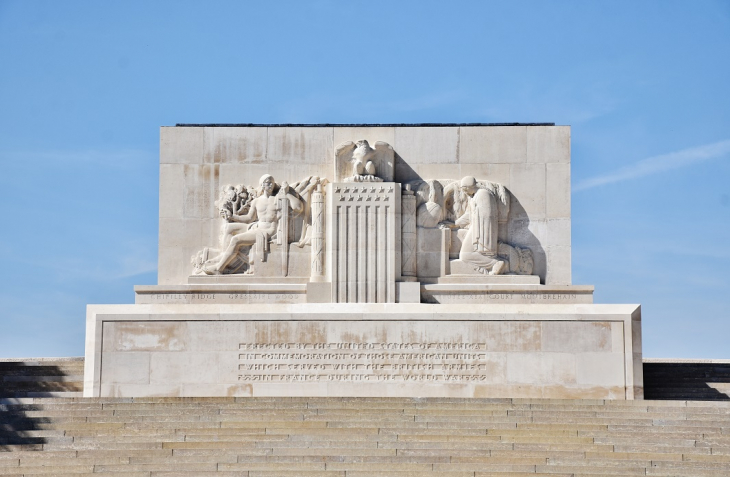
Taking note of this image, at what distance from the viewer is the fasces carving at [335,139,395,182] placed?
33.9 meters

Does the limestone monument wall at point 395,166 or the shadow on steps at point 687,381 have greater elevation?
the limestone monument wall at point 395,166

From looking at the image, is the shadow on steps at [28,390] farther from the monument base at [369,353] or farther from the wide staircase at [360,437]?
the monument base at [369,353]

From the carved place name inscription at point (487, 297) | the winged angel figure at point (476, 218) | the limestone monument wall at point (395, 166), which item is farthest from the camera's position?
the limestone monument wall at point (395, 166)

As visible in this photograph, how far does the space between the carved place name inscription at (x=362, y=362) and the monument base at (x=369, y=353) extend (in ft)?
0.07

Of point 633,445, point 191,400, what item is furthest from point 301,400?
point 633,445

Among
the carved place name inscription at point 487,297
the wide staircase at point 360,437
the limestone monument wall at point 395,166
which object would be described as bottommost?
the wide staircase at point 360,437

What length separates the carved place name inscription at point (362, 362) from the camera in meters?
31.9

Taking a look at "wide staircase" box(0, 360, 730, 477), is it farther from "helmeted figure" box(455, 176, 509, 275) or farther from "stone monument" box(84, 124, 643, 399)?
"helmeted figure" box(455, 176, 509, 275)

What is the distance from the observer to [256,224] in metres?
34.2

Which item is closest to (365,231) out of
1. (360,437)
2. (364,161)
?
(364,161)

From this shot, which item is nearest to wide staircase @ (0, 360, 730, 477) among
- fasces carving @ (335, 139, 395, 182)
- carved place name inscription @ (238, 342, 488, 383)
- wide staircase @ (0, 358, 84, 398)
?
carved place name inscription @ (238, 342, 488, 383)

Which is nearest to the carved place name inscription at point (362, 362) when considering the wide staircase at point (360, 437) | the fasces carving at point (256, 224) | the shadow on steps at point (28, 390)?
the wide staircase at point (360, 437)

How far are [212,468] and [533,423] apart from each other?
21.2ft

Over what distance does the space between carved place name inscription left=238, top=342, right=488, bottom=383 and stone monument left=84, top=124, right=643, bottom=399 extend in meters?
0.03
